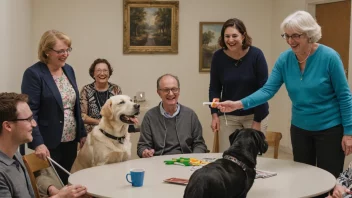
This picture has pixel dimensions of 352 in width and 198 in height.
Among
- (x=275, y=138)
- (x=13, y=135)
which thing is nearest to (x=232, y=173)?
(x=13, y=135)

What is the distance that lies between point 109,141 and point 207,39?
369 centimetres

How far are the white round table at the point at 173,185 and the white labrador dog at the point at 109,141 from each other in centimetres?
21

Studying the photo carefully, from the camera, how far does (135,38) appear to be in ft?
20.5

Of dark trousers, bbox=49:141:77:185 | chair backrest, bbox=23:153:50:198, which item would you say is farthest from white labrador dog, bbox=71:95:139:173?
chair backrest, bbox=23:153:50:198

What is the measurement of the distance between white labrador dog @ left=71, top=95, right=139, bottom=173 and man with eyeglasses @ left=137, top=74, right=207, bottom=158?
147mm

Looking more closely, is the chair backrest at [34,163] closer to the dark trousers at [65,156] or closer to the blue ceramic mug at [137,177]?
the dark trousers at [65,156]

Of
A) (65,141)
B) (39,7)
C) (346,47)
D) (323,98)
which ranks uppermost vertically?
(39,7)

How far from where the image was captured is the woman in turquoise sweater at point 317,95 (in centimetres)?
260

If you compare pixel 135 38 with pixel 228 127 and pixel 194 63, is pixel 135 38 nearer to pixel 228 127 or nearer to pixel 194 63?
pixel 194 63

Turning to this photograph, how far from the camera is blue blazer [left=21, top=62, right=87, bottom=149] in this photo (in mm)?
2939

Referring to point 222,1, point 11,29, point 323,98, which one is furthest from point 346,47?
point 11,29

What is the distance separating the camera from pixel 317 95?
265cm

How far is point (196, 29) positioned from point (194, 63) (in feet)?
1.50

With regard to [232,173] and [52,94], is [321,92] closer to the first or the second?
[232,173]
